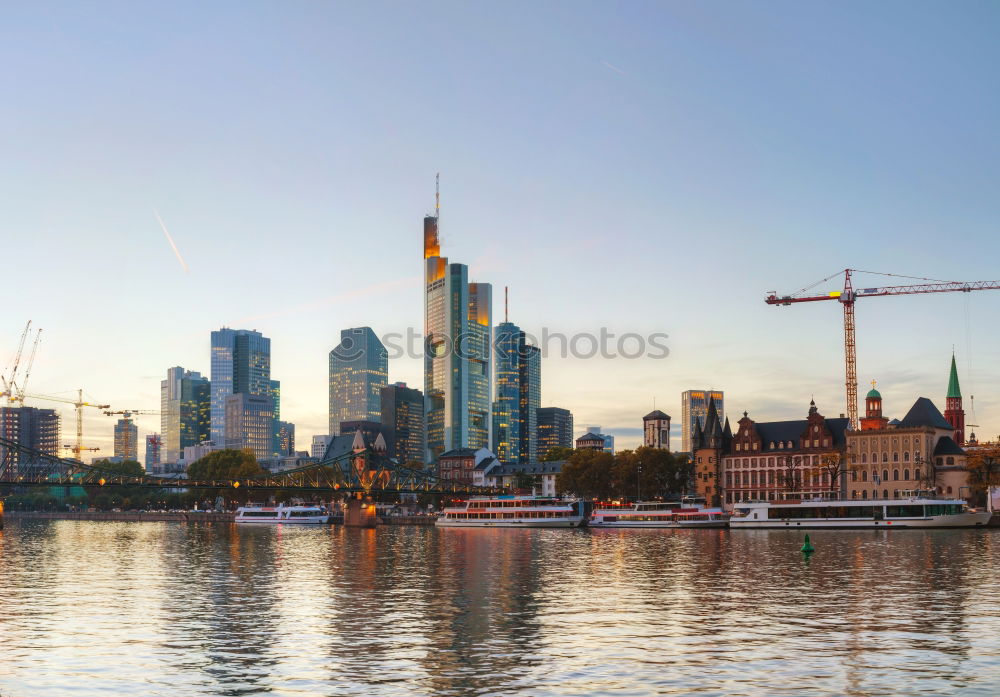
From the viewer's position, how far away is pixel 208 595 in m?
60.5

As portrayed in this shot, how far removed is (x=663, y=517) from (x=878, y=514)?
35232mm

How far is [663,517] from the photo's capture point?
171375mm

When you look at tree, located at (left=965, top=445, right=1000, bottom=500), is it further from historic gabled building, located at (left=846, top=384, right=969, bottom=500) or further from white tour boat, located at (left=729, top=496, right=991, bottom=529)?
white tour boat, located at (left=729, top=496, right=991, bottom=529)

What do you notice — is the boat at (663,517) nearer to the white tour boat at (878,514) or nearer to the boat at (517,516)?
the boat at (517,516)

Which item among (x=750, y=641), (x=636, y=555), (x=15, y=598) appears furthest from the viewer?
(x=636, y=555)

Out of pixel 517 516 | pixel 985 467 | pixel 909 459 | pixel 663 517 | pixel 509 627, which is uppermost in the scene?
pixel 909 459

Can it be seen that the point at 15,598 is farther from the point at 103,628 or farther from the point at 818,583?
the point at 818,583

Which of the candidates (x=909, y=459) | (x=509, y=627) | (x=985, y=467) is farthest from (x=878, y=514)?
(x=509, y=627)

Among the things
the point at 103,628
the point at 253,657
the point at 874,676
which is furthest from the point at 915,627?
the point at 103,628

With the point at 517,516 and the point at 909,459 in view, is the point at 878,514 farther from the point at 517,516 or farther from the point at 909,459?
the point at 517,516

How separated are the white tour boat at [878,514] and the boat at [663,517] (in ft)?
32.5

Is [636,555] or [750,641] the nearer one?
[750,641]

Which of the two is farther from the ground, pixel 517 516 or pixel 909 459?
pixel 909 459

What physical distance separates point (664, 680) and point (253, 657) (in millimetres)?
14525
